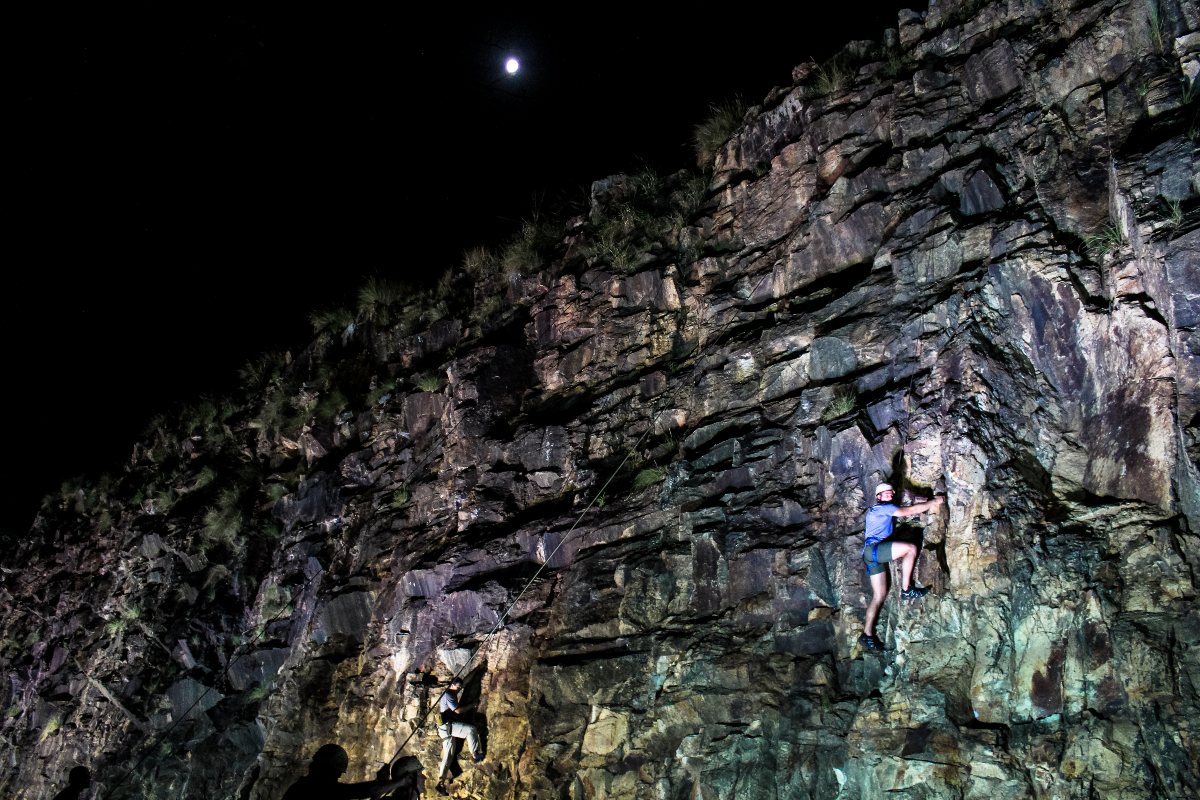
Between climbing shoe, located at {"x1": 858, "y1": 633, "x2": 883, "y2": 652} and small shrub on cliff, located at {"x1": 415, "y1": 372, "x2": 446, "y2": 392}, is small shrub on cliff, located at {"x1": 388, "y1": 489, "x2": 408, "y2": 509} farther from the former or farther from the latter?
climbing shoe, located at {"x1": 858, "y1": 633, "x2": 883, "y2": 652}

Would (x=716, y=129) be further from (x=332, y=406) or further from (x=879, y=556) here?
(x=332, y=406)

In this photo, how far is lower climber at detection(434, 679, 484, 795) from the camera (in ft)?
27.5

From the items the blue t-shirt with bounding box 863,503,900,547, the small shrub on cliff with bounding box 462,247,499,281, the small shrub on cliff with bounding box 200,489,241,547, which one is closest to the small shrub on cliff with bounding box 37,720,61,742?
the small shrub on cliff with bounding box 200,489,241,547

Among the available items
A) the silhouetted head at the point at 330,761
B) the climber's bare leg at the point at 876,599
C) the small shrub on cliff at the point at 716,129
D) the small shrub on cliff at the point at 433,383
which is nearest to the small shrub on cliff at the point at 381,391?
the small shrub on cliff at the point at 433,383

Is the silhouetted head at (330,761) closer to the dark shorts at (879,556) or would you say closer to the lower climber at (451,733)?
the lower climber at (451,733)

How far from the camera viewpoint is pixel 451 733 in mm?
8500

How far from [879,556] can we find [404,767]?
6.55m

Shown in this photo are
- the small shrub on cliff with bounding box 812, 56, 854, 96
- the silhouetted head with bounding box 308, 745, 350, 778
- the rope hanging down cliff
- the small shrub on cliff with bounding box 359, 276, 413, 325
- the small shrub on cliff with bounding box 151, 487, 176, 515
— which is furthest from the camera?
the small shrub on cliff with bounding box 151, 487, 176, 515

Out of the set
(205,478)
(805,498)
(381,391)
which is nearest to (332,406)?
(381,391)

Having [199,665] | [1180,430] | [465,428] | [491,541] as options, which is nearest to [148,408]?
[199,665]

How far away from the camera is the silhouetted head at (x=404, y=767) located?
29.1 feet

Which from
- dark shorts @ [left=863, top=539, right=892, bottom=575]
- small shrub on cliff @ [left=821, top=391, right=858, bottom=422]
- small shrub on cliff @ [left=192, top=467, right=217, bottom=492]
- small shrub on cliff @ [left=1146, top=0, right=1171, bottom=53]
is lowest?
dark shorts @ [left=863, top=539, right=892, bottom=575]

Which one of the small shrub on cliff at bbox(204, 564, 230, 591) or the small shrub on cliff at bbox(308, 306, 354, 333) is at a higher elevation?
the small shrub on cliff at bbox(308, 306, 354, 333)

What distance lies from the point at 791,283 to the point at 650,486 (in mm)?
3489
